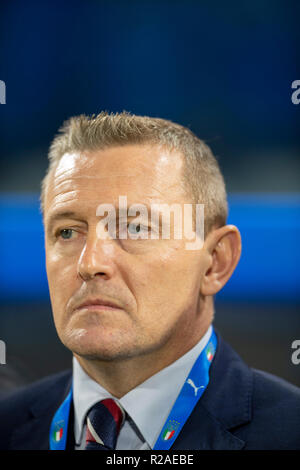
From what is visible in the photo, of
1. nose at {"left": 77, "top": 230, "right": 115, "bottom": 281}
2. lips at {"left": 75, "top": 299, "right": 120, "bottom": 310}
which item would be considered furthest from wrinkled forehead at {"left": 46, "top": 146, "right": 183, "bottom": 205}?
lips at {"left": 75, "top": 299, "right": 120, "bottom": 310}

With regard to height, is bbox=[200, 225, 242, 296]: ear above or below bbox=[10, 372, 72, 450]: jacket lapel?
above

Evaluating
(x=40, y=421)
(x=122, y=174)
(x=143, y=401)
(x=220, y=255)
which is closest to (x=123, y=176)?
(x=122, y=174)

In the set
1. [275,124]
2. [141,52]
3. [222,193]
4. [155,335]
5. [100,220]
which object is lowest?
[155,335]

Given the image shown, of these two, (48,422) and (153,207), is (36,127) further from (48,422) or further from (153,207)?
(48,422)

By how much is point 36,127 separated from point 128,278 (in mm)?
1188

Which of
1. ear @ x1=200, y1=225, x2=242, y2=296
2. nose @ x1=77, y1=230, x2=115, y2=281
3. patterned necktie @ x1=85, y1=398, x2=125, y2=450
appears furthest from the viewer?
ear @ x1=200, y1=225, x2=242, y2=296

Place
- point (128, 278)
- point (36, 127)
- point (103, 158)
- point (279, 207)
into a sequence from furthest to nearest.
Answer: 1. point (36, 127)
2. point (279, 207)
3. point (103, 158)
4. point (128, 278)

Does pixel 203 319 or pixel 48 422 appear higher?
pixel 203 319

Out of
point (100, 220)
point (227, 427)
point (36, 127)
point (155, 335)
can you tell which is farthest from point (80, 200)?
point (36, 127)

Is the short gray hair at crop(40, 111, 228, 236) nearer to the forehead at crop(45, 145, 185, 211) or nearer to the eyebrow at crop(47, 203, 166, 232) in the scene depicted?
the forehead at crop(45, 145, 185, 211)

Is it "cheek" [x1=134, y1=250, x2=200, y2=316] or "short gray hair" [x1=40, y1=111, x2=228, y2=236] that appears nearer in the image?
"cheek" [x1=134, y1=250, x2=200, y2=316]

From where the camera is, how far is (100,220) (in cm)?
145

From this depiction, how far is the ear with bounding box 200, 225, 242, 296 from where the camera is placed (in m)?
1.65

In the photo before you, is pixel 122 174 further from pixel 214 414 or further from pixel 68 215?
pixel 214 414
